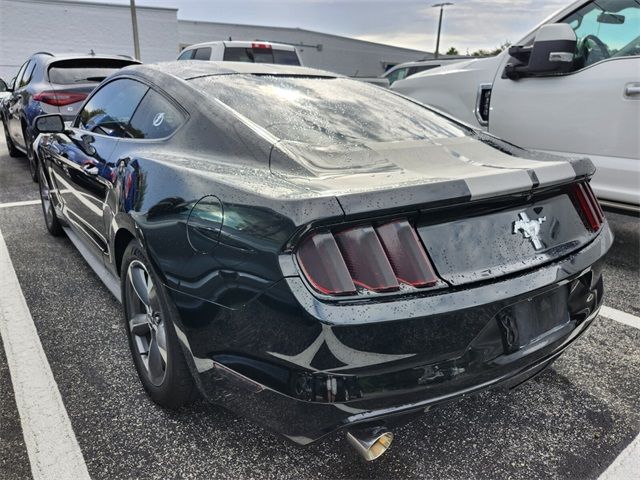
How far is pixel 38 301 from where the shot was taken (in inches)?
132

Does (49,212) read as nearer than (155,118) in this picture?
No

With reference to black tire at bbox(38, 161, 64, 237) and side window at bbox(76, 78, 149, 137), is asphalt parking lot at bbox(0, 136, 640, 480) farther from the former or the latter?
black tire at bbox(38, 161, 64, 237)

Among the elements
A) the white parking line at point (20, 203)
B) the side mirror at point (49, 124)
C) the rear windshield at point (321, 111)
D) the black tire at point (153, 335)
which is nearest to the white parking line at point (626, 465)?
the rear windshield at point (321, 111)

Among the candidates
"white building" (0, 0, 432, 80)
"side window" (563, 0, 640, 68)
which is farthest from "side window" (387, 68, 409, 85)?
"side window" (563, 0, 640, 68)

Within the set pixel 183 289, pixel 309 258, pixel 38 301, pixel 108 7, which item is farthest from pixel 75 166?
pixel 108 7

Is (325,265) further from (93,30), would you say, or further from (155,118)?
(93,30)

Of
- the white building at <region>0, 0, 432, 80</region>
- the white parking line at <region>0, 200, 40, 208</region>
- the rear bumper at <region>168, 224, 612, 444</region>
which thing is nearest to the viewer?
the rear bumper at <region>168, 224, 612, 444</region>

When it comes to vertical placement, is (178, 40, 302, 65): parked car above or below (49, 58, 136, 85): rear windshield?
above

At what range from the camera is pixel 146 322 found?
2271 millimetres

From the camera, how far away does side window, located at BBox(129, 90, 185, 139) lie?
233 centimetres

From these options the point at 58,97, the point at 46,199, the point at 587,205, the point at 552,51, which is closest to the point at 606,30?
the point at 552,51

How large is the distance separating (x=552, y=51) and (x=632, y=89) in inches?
25.5

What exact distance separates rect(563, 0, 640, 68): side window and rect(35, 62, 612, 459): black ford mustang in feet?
7.38

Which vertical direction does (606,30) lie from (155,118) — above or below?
above
